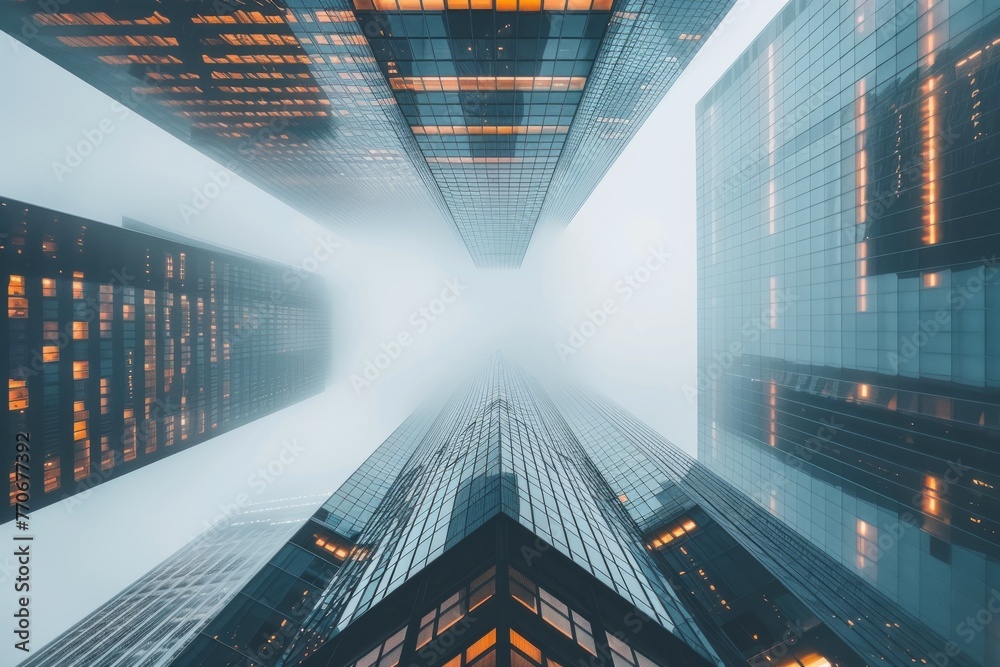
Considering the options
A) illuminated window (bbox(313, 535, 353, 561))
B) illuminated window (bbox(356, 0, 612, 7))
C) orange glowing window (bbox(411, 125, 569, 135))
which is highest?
orange glowing window (bbox(411, 125, 569, 135))

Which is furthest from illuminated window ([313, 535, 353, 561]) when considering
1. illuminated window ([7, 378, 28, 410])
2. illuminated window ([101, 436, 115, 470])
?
illuminated window ([101, 436, 115, 470])

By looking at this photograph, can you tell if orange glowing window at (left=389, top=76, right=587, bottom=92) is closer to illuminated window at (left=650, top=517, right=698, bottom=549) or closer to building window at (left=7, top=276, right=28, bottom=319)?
illuminated window at (left=650, top=517, right=698, bottom=549)

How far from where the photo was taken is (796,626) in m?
20.8

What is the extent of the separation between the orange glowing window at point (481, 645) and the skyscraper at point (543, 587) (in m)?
0.04

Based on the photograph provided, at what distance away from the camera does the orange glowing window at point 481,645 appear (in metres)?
12.1

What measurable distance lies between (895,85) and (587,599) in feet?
124

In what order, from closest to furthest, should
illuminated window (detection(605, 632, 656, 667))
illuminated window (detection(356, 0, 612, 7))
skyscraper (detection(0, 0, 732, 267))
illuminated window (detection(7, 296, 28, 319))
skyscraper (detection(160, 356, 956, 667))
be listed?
illuminated window (detection(605, 632, 656, 667)) → skyscraper (detection(160, 356, 956, 667)) → illuminated window (detection(356, 0, 612, 7)) → skyscraper (detection(0, 0, 732, 267)) → illuminated window (detection(7, 296, 28, 319))

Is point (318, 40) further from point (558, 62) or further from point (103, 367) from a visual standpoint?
point (103, 367)

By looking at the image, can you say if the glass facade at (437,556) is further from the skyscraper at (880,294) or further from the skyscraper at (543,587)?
the skyscraper at (880,294)

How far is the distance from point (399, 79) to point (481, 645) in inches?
1289

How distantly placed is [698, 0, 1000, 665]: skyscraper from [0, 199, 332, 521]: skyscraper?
271ft

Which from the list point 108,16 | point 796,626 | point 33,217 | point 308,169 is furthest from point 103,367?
point 796,626

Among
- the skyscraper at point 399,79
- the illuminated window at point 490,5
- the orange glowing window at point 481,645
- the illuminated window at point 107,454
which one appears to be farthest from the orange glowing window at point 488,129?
the illuminated window at point 107,454

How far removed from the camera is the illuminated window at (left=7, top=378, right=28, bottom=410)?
132 ft
